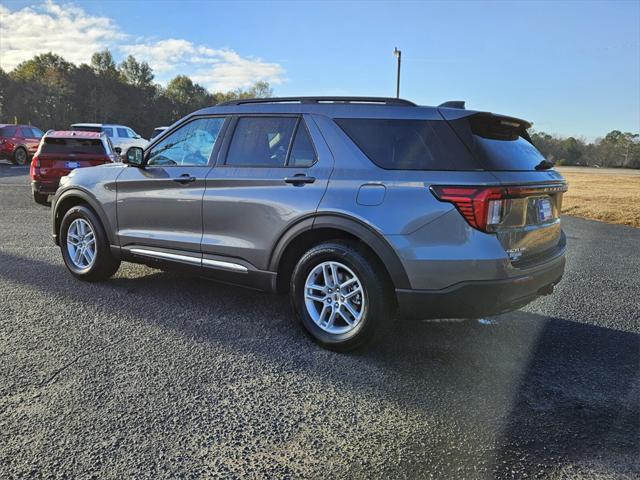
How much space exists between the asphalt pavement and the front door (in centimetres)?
60

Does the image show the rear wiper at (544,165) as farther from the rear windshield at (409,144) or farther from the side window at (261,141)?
the side window at (261,141)

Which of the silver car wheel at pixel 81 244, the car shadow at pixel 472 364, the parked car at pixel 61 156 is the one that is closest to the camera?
the car shadow at pixel 472 364

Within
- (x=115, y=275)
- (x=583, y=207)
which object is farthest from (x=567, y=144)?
(x=115, y=275)

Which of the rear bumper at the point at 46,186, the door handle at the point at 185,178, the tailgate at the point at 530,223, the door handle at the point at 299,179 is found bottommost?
the rear bumper at the point at 46,186

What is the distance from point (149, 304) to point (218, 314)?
0.71 m

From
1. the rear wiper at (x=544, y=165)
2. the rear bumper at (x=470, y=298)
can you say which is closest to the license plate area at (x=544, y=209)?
the rear wiper at (x=544, y=165)

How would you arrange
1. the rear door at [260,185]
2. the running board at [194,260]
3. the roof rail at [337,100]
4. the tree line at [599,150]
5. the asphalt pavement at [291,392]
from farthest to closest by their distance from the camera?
the tree line at [599,150]
the running board at [194,260]
the rear door at [260,185]
the roof rail at [337,100]
the asphalt pavement at [291,392]

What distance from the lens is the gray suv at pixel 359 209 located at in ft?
10.9

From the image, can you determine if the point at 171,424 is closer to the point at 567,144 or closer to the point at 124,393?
the point at 124,393

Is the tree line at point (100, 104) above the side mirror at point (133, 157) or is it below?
above

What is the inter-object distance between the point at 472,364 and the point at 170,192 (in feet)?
9.62

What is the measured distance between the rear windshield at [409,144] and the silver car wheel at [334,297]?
2.73ft

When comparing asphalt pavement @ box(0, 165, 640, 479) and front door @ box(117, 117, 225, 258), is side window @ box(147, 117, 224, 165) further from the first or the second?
asphalt pavement @ box(0, 165, 640, 479)

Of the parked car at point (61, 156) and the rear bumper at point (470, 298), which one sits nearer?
the rear bumper at point (470, 298)
